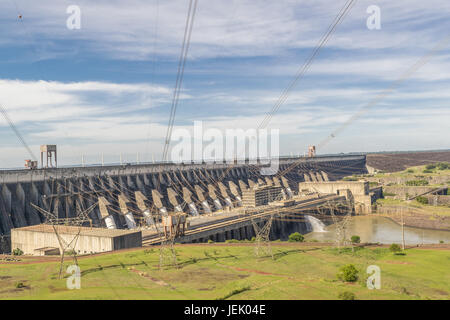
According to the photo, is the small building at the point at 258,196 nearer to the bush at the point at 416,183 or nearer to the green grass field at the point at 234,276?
the green grass field at the point at 234,276

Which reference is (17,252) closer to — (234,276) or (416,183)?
(234,276)

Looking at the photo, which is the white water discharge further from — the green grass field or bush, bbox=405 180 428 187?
bush, bbox=405 180 428 187

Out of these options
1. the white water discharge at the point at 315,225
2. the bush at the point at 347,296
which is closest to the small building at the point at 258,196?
the white water discharge at the point at 315,225

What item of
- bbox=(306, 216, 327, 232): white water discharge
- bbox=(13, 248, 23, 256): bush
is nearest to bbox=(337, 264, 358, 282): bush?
bbox=(13, 248, 23, 256): bush

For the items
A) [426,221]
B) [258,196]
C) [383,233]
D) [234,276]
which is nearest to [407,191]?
[426,221]
